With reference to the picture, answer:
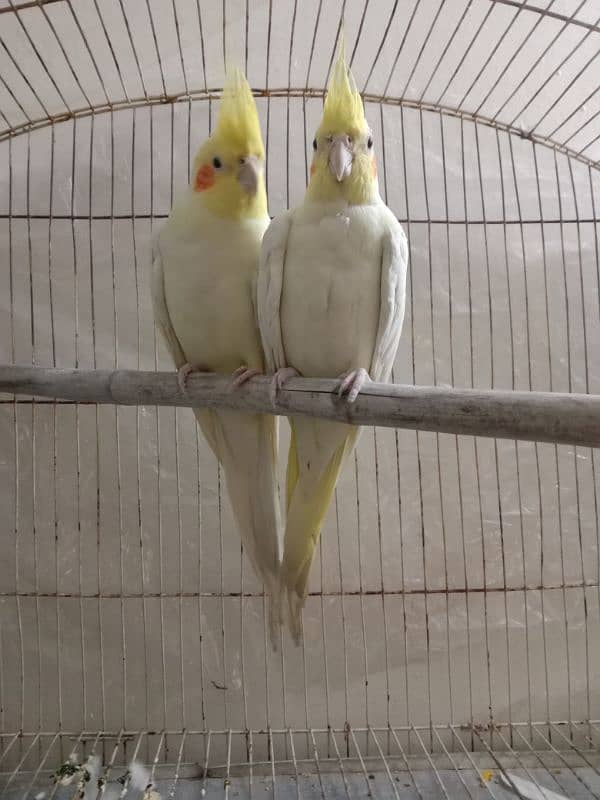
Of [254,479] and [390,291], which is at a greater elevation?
[390,291]

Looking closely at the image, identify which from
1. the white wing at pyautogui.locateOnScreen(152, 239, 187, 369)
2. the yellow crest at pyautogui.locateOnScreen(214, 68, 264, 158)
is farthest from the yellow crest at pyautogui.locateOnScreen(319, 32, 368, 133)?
the white wing at pyautogui.locateOnScreen(152, 239, 187, 369)

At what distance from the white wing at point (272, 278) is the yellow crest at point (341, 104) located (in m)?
0.16

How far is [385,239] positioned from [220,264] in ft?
0.97

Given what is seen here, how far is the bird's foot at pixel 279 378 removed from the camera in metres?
0.97

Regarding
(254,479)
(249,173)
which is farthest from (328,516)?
(249,173)

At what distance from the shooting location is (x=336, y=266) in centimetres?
98

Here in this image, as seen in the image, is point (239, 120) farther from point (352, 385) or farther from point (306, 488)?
point (306, 488)

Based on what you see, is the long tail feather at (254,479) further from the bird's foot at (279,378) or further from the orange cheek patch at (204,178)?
the orange cheek patch at (204,178)

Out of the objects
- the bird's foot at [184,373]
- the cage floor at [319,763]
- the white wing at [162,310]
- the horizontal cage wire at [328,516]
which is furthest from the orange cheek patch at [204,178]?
the cage floor at [319,763]

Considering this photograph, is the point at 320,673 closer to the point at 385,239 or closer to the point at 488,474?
the point at 488,474

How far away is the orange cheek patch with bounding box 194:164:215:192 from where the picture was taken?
1.06 metres

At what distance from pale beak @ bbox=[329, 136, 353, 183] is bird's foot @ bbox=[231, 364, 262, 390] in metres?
0.36

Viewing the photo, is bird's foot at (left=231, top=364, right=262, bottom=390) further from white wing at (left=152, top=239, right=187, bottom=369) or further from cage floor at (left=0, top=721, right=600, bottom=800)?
cage floor at (left=0, top=721, right=600, bottom=800)

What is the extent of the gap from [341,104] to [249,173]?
191mm
